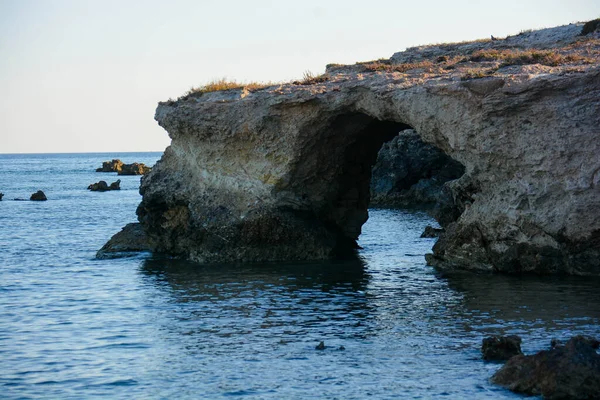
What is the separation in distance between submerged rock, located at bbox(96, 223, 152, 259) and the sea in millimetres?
1083

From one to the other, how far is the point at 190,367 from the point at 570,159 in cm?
1335

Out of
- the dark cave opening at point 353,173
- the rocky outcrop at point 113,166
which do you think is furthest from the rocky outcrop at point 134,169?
the dark cave opening at point 353,173

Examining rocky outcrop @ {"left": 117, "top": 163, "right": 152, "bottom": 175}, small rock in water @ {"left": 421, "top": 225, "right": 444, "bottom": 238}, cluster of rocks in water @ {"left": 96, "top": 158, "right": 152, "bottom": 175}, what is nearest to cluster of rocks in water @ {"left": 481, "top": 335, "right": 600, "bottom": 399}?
small rock in water @ {"left": 421, "top": 225, "right": 444, "bottom": 238}

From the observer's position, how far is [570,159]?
81.2 ft

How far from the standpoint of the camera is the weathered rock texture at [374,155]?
24891 millimetres

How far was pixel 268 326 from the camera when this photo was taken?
2058 centimetres

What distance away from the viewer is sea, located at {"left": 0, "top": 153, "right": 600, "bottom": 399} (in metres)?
15.9

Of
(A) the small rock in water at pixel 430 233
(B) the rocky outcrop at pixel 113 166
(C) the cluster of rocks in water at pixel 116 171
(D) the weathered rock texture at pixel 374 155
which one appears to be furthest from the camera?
(B) the rocky outcrop at pixel 113 166

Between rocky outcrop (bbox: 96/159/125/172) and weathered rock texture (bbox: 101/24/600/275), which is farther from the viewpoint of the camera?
rocky outcrop (bbox: 96/159/125/172)

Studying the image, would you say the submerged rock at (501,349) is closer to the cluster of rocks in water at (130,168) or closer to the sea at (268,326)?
the sea at (268,326)

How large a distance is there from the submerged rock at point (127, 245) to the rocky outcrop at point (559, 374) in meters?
22.5

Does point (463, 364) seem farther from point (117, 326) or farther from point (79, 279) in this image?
point (79, 279)

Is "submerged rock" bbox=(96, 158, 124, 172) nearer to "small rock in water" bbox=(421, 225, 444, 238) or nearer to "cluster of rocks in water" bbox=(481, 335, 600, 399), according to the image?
"small rock in water" bbox=(421, 225, 444, 238)

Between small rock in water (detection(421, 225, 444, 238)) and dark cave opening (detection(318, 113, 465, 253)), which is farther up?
dark cave opening (detection(318, 113, 465, 253))
